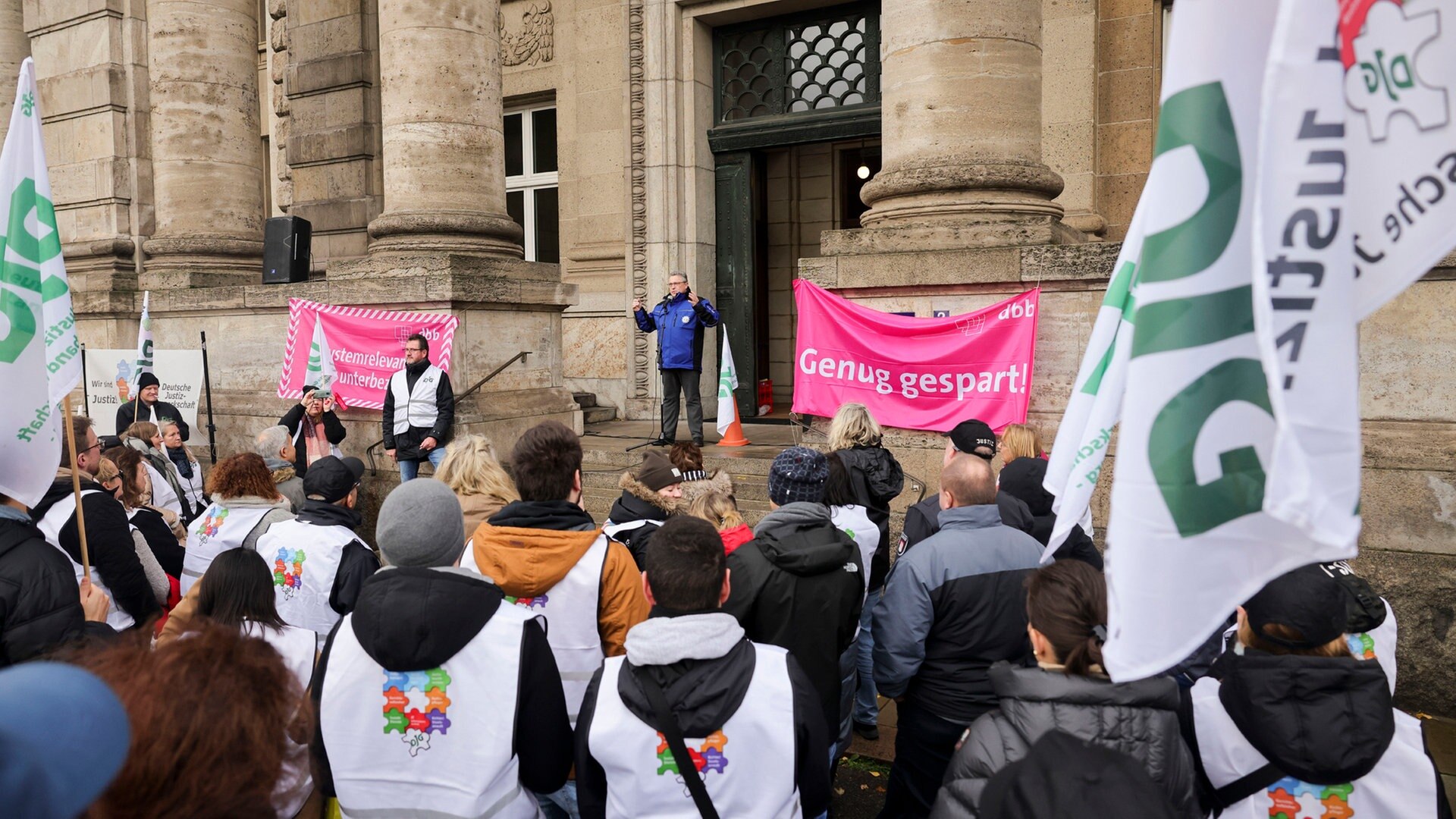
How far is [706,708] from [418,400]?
6.58 m

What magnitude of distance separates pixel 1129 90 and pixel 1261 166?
387 inches

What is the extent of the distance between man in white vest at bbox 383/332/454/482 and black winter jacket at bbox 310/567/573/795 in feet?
19.5

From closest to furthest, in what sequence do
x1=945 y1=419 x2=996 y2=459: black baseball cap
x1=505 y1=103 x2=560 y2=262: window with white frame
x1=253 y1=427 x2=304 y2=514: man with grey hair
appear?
x1=945 y1=419 x2=996 y2=459: black baseball cap → x1=253 y1=427 x2=304 y2=514: man with grey hair → x1=505 y1=103 x2=560 y2=262: window with white frame

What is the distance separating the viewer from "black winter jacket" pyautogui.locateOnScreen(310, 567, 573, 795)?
2383 mm

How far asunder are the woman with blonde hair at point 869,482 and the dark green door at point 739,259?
773cm

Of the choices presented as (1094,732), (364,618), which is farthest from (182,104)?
(1094,732)

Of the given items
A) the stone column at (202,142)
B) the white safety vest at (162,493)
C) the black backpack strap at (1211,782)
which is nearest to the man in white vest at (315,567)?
the white safety vest at (162,493)

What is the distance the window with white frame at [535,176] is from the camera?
14.1 metres

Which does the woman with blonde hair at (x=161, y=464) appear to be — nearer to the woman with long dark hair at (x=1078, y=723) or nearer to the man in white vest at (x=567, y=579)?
the man in white vest at (x=567, y=579)

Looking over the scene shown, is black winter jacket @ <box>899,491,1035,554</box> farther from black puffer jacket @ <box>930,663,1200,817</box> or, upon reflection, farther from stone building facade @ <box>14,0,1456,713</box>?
stone building facade @ <box>14,0,1456,713</box>

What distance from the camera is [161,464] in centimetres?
643

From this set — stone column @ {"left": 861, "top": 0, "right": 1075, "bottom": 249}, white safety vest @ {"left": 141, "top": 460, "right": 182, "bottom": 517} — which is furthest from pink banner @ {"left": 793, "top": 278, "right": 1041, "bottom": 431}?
white safety vest @ {"left": 141, "top": 460, "right": 182, "bottom": 517}

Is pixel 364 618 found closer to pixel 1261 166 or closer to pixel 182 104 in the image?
pixel 1261 166

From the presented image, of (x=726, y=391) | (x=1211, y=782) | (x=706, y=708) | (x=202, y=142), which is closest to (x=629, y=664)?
(x=706, y=708)
